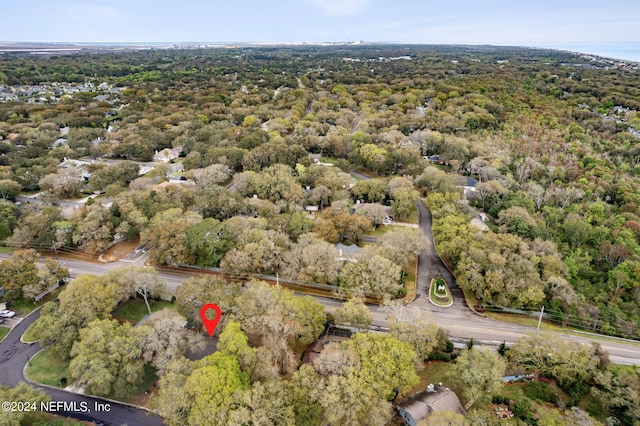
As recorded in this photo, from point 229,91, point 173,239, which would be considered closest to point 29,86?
point 229,91

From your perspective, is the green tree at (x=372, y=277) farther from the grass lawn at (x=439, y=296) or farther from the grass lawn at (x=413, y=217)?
the grass lawn at (x=413, y=217)

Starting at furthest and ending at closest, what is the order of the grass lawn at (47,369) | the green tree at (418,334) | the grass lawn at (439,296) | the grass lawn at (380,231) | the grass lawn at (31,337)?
1. the grass lawn at (380,231)
2. the grass lawn at (439,296)
3. the grass lawn at (31,337)
4. the grass lawn at (47,369)
5. the green tree at (418,334)

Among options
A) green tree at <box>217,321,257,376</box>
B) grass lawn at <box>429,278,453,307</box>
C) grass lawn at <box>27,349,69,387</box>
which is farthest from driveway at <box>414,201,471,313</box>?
grass lawn at <box>27,349,69,387</box>

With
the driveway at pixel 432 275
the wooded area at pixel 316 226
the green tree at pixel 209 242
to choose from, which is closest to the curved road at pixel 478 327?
the driveway at pixel 432 275

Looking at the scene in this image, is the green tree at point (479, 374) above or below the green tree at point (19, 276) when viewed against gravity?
below

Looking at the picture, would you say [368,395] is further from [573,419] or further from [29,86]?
[29,86]

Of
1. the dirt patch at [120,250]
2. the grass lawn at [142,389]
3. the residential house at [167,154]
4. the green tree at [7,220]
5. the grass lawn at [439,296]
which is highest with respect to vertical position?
the residential house at [167,154]

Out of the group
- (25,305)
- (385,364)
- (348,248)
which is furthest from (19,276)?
(385,364)
